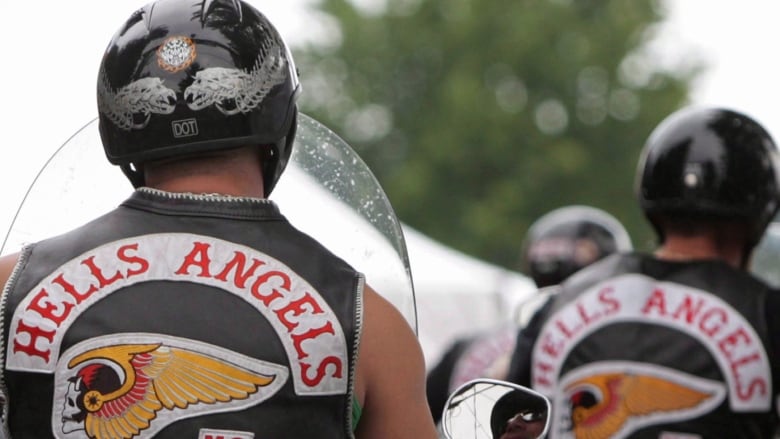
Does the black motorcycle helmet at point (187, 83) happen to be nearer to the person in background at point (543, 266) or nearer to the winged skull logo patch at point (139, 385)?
the winged skull logo patch at point (139, 385)

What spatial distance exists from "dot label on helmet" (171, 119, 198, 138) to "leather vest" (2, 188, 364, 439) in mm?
198

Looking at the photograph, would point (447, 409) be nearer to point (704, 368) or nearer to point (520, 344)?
point (704, 368)

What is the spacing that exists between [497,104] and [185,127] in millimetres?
35168

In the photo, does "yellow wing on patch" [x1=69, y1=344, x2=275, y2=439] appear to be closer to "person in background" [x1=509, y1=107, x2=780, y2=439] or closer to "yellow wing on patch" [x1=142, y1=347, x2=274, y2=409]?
"yellow wing on patch" [x1=142, y1=347, x2=274, y2=409]

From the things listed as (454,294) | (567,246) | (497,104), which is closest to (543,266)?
(567,246)

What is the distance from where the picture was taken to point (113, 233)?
2.80 m

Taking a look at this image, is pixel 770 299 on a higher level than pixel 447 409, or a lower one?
higher

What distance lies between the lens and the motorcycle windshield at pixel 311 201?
3053 mm

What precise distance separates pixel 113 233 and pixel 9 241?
0.37 meters

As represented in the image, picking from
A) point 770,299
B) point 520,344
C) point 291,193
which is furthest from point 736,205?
point 291,193

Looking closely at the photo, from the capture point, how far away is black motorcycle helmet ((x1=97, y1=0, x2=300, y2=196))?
286cm

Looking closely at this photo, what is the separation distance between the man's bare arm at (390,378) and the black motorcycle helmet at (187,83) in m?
0.43

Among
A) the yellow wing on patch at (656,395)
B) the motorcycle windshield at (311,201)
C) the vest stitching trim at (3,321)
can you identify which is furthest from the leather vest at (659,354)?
the vest stitching trim at (3,321)

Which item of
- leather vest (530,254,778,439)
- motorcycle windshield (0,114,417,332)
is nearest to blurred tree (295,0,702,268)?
leather vest (530,254,778,439)
